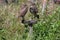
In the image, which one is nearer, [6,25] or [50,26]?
[50,26]

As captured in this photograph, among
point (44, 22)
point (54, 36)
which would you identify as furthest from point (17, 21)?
point (54, 36)

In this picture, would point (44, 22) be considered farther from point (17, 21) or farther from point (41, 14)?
point (17, 21)

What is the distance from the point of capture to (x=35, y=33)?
4547 mm

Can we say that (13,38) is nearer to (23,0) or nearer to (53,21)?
(53,21)

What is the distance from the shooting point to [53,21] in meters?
4.57

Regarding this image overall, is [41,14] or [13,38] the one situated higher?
[41,14]

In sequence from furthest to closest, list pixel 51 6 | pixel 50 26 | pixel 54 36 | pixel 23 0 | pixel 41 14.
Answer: pixel 23 0 → pixel 51 6 → pixel 41 14 → pixel 50 26 → pixel 54 36

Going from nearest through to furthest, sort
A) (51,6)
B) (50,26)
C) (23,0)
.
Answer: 1. (50,26)
2. (51,6)
3. (23,0)

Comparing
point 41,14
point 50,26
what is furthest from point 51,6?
point 50,26

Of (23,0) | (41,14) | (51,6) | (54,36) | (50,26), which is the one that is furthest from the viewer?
(23,0)

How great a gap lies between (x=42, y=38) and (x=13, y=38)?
51 centimetres

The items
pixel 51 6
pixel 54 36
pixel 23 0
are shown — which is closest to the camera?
pixel 54 36

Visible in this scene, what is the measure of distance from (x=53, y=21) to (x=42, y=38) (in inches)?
15.9

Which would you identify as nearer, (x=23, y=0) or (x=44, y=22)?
(x=44, y=22)
